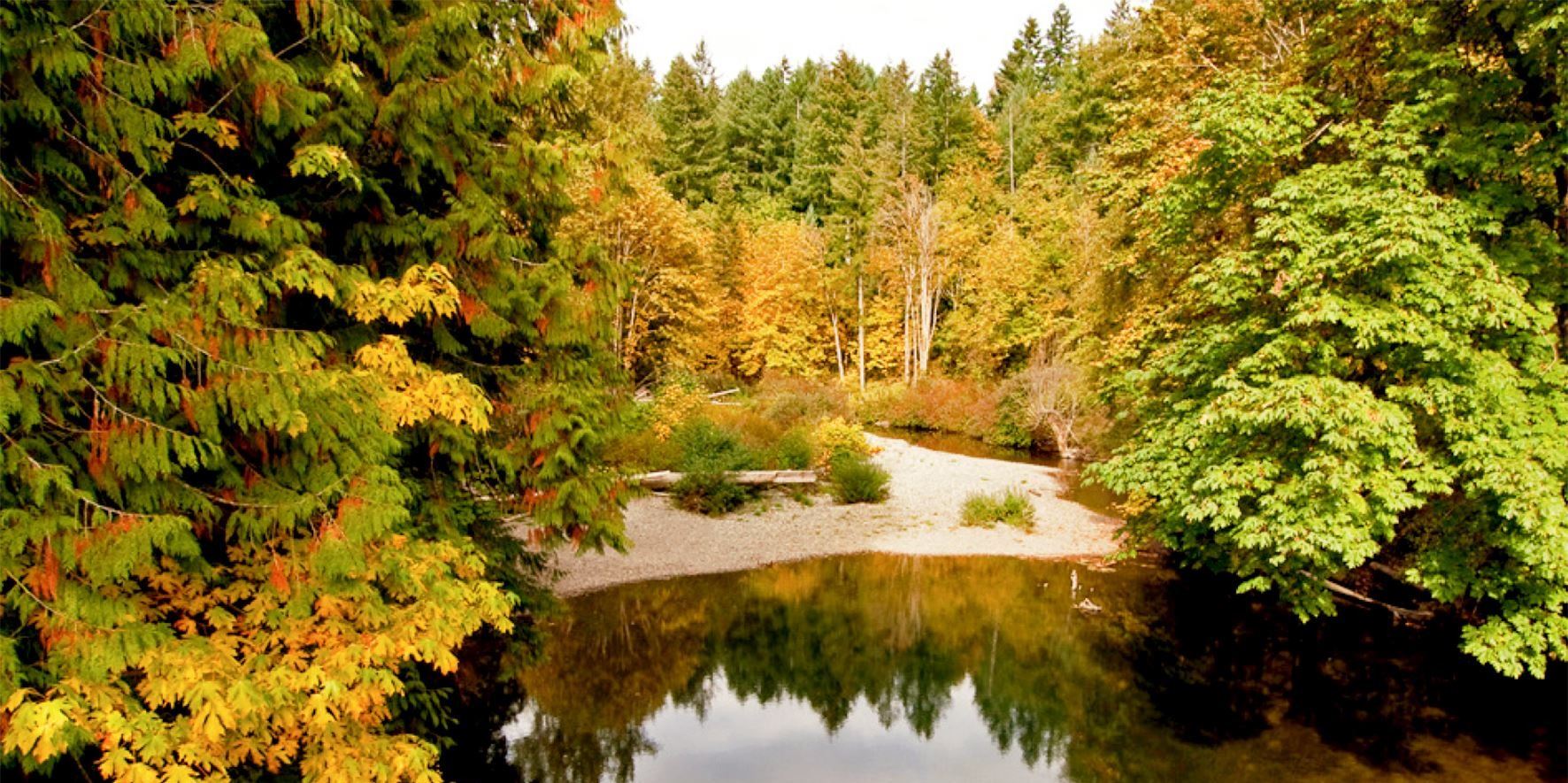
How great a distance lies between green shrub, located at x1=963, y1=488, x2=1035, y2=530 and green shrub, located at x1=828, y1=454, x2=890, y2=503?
2195 mm

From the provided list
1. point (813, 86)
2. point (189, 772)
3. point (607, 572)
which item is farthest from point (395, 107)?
point (813, 86)

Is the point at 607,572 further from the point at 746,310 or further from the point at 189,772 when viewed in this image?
the point at 746,310

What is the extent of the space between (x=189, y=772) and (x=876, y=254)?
33.0m

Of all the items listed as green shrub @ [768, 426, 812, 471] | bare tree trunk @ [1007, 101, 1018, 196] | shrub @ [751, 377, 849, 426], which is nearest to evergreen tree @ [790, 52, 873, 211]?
bare tree trunk @ [1007, 101, 1018, 196]

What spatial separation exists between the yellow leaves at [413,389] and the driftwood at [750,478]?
12055 millimetres

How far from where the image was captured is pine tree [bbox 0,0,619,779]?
3.94 meters

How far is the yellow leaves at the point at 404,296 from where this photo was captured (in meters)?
5.22

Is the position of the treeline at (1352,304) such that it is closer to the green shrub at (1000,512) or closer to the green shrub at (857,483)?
the green shrub at (1000,512)

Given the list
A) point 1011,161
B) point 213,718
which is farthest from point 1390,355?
point 1011,161

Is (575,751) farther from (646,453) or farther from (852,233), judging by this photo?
(852,233)

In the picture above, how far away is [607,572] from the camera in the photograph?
14656 mm

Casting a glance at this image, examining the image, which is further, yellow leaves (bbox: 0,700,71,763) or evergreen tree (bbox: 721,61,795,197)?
evergreen tree (bbox: 721,61,795,197)

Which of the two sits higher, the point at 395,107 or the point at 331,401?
the point at 395,107

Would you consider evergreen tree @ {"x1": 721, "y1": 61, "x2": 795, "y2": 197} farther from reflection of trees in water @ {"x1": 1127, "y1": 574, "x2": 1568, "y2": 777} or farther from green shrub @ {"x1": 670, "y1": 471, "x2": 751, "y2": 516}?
reflection of trees in water @ {"x1": 1127, "y1": 574, "x2": 1568, "y2": 777}
